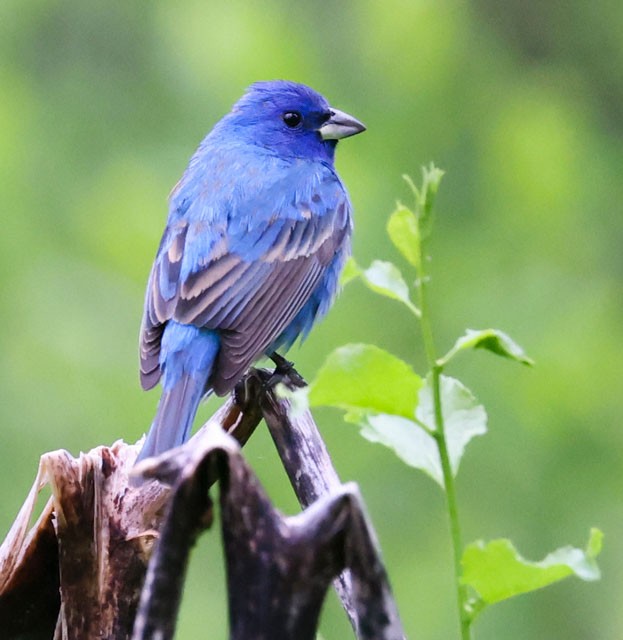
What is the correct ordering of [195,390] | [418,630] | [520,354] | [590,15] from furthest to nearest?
[590,15] → [418,630] → [195,390] → [520,354]

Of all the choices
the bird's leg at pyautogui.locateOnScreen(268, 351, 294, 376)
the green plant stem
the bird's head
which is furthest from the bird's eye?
the green plant stem

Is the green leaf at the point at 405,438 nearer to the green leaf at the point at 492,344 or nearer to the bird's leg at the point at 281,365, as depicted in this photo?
the green leaf at the point at 492,344

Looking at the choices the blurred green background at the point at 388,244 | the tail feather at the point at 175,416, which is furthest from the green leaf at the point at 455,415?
the blurred green background at the point at 388,244

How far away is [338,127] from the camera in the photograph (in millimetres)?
5414

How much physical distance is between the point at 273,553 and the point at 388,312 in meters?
5.12

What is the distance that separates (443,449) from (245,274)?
3.24 meters

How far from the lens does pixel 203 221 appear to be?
452cm

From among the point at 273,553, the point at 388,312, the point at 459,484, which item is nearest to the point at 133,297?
the point at 388,312

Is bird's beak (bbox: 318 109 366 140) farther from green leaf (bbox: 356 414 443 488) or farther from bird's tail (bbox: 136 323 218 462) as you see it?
green leaf (bbox: 356 414 443 488)

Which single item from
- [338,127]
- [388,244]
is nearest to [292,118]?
[338,127]

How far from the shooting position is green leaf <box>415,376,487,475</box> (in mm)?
1146

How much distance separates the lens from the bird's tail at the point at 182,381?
11.0ft

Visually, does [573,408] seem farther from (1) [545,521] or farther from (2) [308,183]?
(2) [308,183]

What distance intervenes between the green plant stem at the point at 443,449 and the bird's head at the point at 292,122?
13.9 feet
